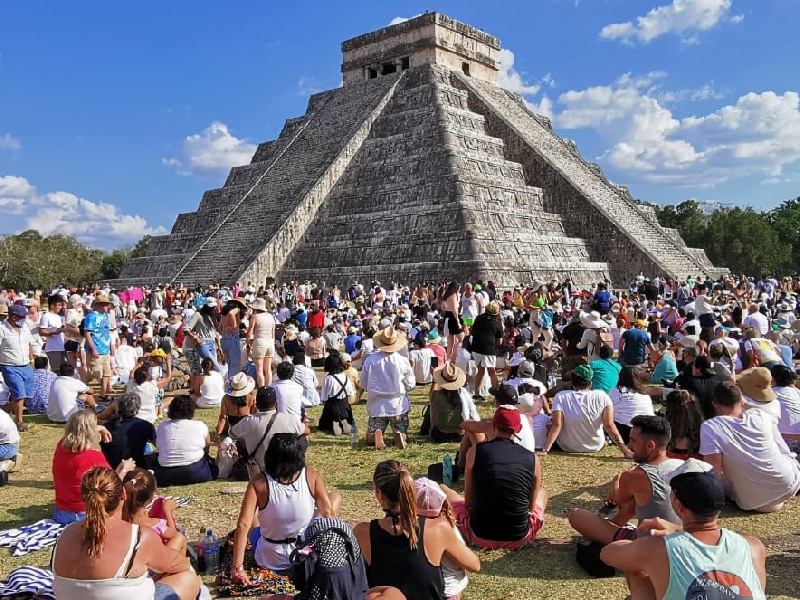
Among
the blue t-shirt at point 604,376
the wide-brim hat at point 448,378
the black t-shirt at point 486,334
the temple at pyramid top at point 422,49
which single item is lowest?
the blue t-shirt at point 604,376

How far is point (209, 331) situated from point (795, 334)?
1158cm

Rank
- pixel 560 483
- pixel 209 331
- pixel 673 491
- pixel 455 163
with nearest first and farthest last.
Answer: pixel 673 491 < pixel 560 483 < pixel 209 331 < pixel 455 163

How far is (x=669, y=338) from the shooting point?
13.4m

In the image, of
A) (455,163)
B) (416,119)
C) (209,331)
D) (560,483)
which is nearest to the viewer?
(560,483)

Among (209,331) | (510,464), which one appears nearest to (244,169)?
(209,331)

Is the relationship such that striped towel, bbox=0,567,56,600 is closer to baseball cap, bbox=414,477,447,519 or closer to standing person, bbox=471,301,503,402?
baseball cap, bbox=414,477,447,519

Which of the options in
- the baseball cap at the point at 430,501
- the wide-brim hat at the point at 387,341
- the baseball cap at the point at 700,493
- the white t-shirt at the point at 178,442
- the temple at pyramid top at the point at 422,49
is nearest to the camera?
the baseball cap at the point at 700,493

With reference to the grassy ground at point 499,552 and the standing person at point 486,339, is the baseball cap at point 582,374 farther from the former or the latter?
the standing person at point 486,339

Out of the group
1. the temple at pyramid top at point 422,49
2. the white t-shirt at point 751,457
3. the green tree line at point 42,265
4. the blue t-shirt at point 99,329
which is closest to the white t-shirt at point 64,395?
the blue t-shirt at point 99,329

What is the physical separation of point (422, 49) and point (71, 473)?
1392 inches

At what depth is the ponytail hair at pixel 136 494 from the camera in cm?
408

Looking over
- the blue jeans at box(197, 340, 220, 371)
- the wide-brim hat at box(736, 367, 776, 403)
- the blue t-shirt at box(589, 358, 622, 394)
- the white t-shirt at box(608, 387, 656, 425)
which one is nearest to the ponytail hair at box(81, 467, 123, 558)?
the wide-brim hat at box(736, 367, 776, 403)

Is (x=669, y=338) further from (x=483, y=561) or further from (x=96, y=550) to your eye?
(x=96, y=550)

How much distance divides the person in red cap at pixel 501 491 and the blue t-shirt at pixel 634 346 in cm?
687
